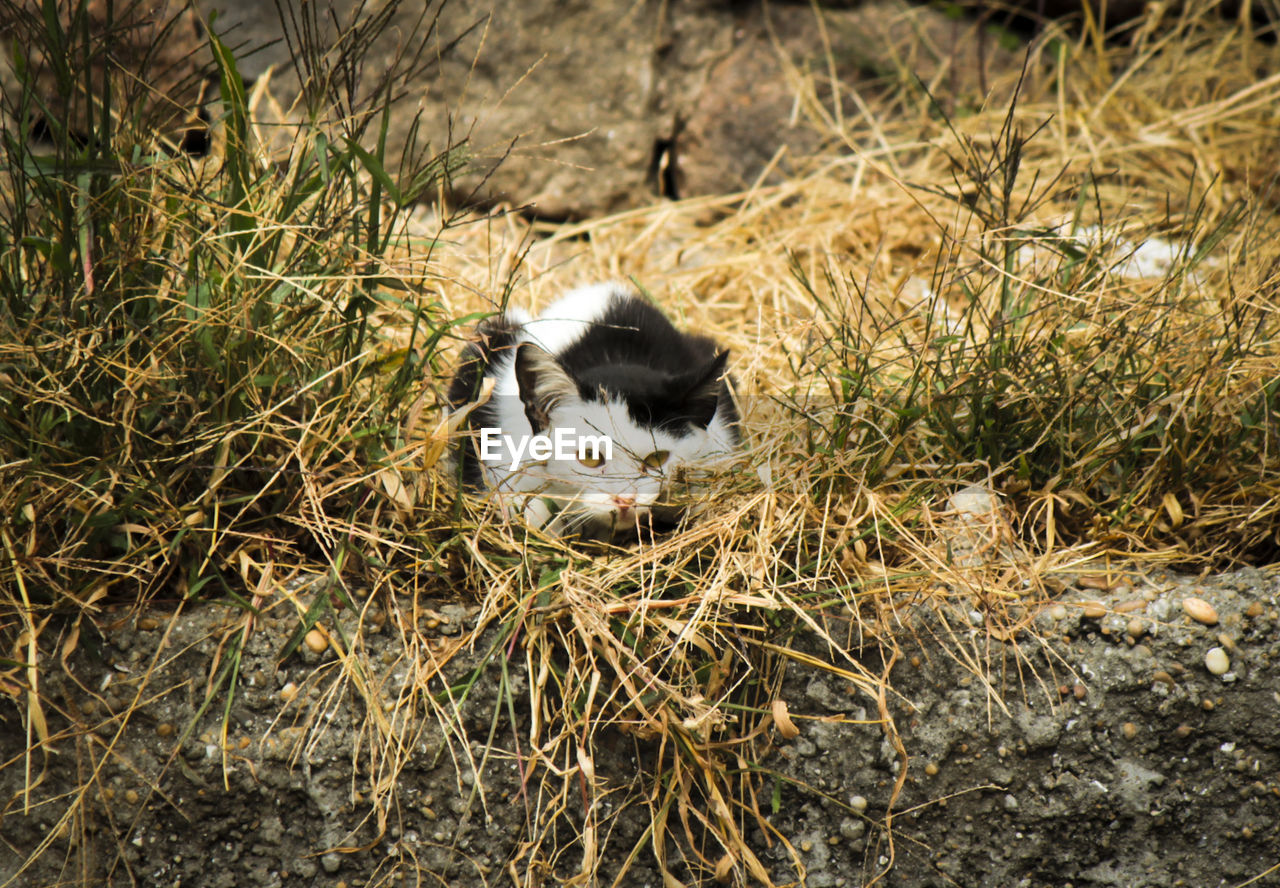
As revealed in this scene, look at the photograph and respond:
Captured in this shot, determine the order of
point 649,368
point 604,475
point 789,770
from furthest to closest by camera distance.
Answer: point 649,368 → point 604,475 → point 789,770

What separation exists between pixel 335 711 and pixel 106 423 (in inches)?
21.5

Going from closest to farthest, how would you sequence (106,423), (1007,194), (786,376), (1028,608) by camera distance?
1. (106,423)
2. (1028,608)
3. (1007,194)
4. (786,376)

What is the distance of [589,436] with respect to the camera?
68.9 inches

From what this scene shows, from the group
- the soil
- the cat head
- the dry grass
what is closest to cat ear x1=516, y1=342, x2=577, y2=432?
the cat head

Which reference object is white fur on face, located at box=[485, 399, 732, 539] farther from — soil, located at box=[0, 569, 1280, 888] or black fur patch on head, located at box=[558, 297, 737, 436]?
soil, located at box=[0, 569, 1280, 888]


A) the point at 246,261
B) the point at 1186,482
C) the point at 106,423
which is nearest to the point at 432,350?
the point at 246,261

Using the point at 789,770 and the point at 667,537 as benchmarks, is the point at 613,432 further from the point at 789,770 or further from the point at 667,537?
the point at 789,770

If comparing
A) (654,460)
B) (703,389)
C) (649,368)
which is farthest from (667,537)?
(649,368)

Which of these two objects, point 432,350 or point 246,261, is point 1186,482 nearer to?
point 432,350

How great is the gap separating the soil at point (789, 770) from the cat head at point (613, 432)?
370 millimetres

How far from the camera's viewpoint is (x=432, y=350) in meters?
1.62

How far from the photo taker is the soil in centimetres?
143

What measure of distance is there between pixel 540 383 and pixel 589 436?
133 millimetres

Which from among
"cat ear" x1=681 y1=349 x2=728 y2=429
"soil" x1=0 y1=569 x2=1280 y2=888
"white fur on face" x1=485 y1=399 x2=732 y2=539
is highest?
"cat ear" x1=681 y1=349 x2=728 y2=429
